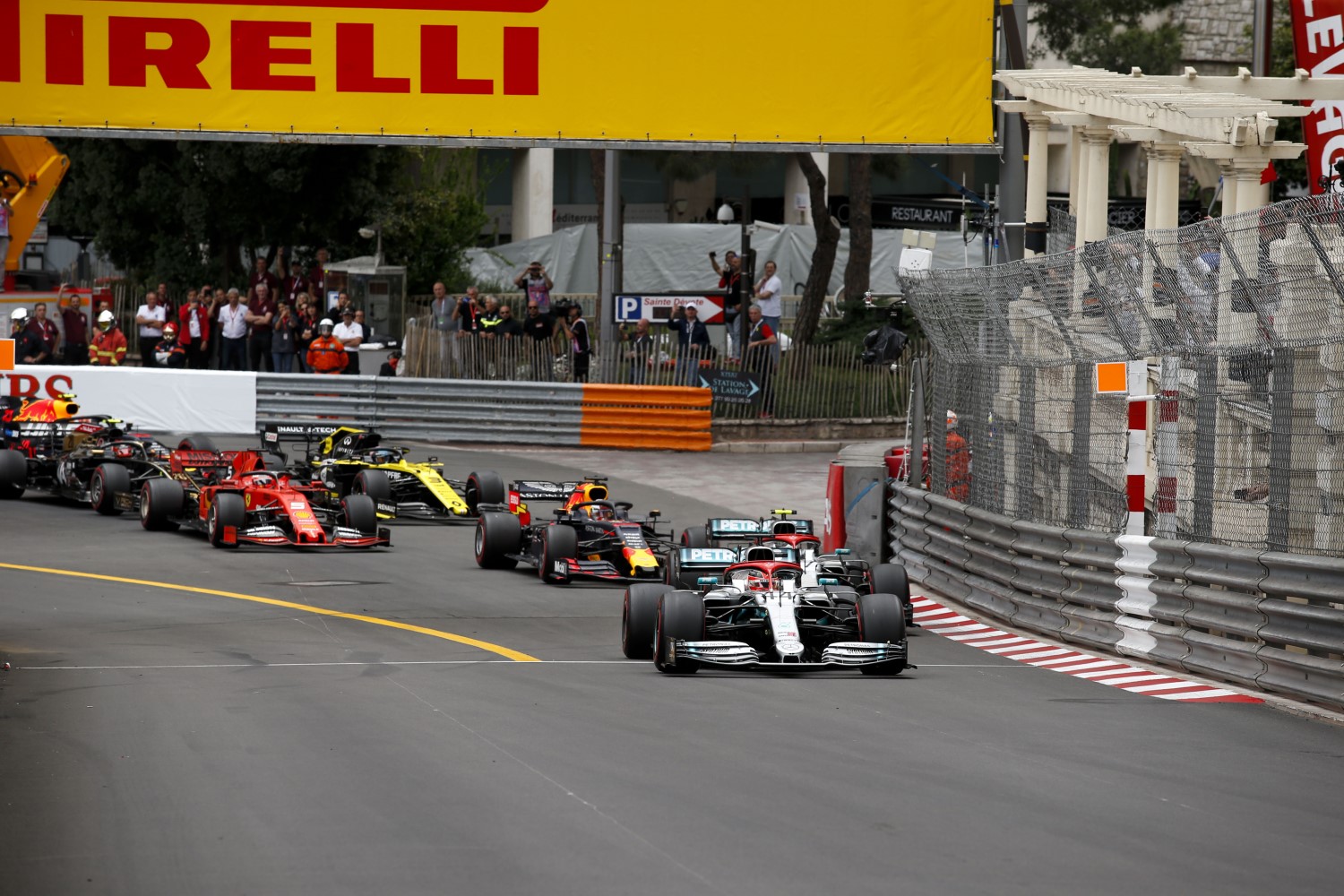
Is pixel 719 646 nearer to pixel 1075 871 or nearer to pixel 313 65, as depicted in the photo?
pixel 1075 871

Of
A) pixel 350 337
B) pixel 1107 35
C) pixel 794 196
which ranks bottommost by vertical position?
pixel 350 337

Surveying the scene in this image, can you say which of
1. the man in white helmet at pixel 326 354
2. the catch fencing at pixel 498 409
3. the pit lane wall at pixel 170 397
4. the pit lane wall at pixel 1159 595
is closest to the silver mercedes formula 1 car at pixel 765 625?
the pit lane wall at pixel 1159 595

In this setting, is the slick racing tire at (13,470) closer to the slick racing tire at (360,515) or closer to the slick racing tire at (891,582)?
the slick racing tire at (360,515)

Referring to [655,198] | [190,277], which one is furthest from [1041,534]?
[655,198]

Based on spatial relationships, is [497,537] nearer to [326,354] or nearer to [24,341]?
[326,354]

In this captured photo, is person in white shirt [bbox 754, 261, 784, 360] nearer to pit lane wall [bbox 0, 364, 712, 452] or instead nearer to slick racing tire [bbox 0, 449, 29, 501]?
pit lane wall [bbox 0, 364, 712, 452]

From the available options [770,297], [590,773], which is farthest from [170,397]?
[590,773]

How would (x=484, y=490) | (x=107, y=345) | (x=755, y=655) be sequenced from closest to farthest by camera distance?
(x=755, y=655) → (x=484, y=490) → (x=107, y=345)

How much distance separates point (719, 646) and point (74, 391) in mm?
18125

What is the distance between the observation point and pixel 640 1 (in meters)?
21.2

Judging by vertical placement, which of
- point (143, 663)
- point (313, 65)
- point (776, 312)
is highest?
point (313, 65)

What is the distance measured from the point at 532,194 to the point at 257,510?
34150 mm

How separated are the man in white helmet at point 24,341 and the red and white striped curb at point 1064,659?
59.3 feet

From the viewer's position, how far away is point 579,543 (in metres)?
16.7
